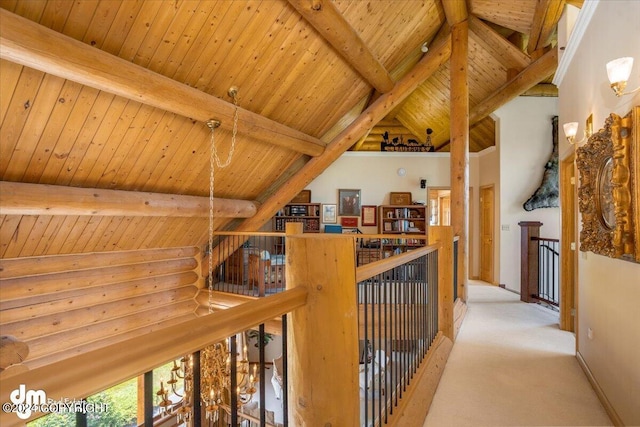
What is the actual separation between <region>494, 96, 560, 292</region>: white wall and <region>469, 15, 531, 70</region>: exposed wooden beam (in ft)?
3.33

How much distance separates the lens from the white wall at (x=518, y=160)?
631 centimetres

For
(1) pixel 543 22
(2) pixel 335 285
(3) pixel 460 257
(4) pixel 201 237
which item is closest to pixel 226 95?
(4) pixel 201 237

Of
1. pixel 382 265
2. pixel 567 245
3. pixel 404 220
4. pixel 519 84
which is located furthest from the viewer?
pixel 404 220

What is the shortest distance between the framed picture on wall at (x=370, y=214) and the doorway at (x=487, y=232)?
88.0 inches

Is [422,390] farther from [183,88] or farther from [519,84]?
[519,84]

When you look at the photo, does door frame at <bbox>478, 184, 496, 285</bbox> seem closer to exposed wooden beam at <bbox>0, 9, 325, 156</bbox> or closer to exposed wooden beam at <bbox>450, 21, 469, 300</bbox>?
exposed wooden beam at <bbox>450, 21, 469, 300</bbox>

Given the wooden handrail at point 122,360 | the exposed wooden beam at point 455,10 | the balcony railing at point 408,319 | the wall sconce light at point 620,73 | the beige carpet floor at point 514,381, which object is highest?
the exposed wooden beam at point 455,10

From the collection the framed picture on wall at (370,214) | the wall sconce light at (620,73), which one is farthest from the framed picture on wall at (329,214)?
the wall sconce light at (620,73)

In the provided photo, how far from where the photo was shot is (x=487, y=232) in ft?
23.1

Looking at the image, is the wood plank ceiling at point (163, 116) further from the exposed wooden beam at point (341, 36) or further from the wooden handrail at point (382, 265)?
the wooden handrail at point (382, 265)

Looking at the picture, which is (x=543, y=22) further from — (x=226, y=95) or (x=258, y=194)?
(x=258, y=194)

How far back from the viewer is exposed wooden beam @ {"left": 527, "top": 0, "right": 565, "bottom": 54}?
165 inches

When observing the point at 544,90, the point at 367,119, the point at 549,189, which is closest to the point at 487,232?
the point at 549,189

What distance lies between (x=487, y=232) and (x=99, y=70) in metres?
6.96
